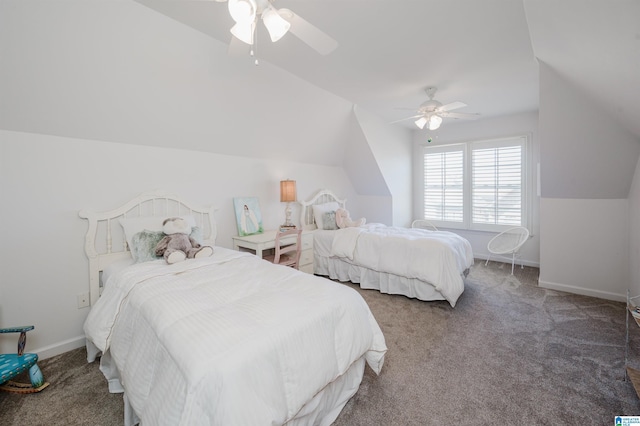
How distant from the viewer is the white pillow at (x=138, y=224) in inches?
93.7

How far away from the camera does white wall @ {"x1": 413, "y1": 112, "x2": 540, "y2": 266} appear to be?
4305 millimetres

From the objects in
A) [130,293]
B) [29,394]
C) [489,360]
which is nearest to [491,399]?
[489,360]

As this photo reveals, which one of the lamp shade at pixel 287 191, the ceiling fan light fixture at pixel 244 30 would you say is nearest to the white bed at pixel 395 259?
the lamp shade at pixel 287 191

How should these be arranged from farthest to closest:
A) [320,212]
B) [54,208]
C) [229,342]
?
1. [320,212]
2. [54,208]
3. [229,342]

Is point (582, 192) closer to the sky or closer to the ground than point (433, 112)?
closer to the ground

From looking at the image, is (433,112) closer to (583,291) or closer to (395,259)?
(395,259)

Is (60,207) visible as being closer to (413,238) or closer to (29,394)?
(29,394)

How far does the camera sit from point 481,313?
9.25 feet

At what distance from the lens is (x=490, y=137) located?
466 centimetres

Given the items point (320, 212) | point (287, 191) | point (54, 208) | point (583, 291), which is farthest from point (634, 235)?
Result: point (54, 208)

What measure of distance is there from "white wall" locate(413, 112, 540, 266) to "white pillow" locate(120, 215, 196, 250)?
4.54 m

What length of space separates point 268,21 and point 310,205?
3046 millimetres

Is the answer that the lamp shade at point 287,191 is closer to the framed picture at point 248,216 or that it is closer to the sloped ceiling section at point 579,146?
the framed picture at point 248,216

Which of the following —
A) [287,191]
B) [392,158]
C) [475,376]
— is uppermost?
[392,158]
